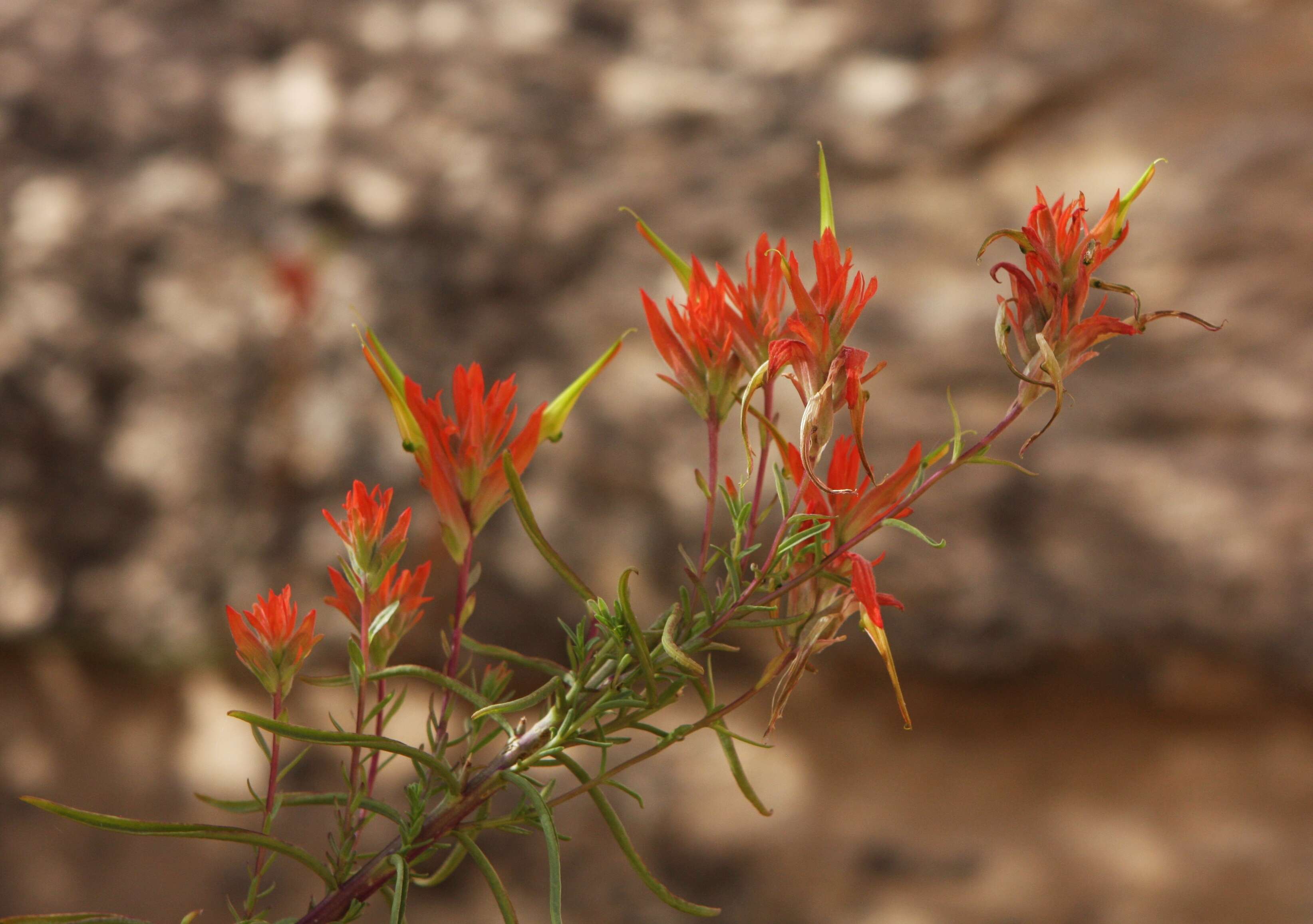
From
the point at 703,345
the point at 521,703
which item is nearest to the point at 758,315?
the point at 703,345

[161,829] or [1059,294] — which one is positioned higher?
[1059,294]

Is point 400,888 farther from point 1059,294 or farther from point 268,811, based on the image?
point 1059,294

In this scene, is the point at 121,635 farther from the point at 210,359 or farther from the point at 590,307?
the point at 590,307

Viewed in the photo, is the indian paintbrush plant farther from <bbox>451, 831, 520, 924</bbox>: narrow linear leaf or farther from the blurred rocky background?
the blurred rocky background

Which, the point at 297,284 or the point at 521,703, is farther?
the point at 297,284

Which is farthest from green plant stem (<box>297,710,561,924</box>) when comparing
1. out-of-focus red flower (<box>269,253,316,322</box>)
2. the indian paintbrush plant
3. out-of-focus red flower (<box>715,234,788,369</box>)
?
out-of-focus red flower (<box>269,253,316,322</box>)

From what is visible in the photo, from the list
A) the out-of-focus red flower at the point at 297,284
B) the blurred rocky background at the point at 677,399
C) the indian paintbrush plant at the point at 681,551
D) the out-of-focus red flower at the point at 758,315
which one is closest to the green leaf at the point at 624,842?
the indian paintbrush plant at the point at 681,551

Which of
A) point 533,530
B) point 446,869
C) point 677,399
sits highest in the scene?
point 533,530
